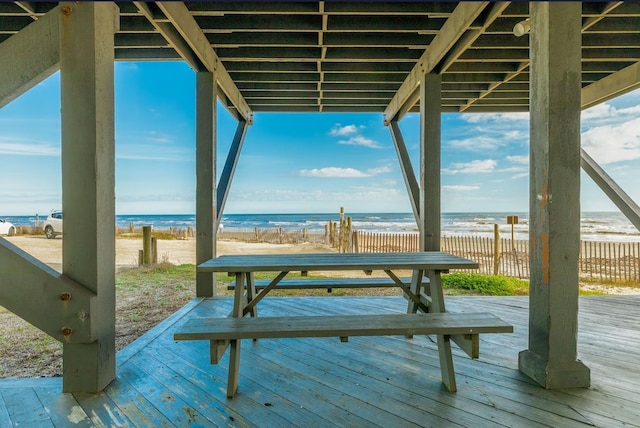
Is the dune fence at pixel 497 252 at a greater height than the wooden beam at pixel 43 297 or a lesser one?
lesser

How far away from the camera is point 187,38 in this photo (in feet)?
9.28

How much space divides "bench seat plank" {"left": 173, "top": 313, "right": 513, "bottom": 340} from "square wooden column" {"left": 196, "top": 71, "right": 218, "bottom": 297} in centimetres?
200

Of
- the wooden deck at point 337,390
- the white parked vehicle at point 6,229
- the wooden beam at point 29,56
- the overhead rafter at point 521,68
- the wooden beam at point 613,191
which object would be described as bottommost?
the wooden deck at point 337,390

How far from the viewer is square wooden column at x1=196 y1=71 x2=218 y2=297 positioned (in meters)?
3.51

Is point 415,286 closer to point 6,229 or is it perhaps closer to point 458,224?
point 6,229

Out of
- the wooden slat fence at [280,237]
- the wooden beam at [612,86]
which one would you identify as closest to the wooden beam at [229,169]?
the wooden beam at [612,86]

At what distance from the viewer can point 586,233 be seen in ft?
53.5

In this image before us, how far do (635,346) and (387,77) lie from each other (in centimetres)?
370

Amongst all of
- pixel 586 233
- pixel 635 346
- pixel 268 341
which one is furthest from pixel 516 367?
pixel 586 233

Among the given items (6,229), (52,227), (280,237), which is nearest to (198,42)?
(280,237)

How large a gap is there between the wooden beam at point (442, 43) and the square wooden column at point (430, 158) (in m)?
0.19

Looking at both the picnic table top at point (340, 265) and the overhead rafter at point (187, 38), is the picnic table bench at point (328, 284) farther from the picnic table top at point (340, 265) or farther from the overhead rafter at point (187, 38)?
the overhead rafter at point (187, 38)

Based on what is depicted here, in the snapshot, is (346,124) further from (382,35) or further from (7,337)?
(7,337)

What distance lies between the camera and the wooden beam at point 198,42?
2.54 meters
